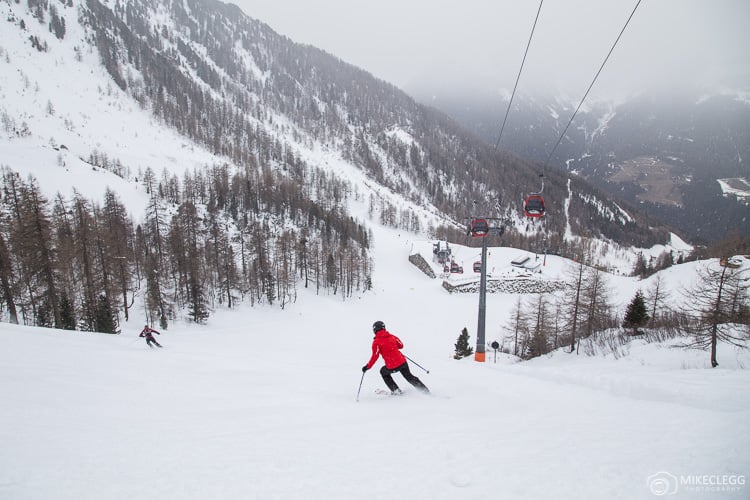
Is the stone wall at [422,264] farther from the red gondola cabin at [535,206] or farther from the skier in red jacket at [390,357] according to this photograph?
the skier in red jacket at [390,357]

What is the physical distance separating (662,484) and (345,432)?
155 inches

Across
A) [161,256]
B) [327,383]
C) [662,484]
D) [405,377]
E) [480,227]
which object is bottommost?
[327,383]

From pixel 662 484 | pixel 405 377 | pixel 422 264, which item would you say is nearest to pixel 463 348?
pixel 405 377

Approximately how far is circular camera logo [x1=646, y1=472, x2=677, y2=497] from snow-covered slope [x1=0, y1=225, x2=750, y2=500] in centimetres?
2

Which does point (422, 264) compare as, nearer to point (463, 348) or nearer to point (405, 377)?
point (463, 348)

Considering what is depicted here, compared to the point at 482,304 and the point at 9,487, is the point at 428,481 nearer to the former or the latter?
the point at 9,487

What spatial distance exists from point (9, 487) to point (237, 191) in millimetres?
91443

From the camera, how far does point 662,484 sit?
3.46 m

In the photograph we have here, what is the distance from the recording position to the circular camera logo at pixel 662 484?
3.34 metres

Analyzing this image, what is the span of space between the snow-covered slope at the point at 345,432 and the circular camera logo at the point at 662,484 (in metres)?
0.02

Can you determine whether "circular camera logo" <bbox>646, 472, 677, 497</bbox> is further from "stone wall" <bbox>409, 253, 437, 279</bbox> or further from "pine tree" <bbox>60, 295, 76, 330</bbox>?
"stone wall" <bbox>409, 253, 437, 279</bbox>

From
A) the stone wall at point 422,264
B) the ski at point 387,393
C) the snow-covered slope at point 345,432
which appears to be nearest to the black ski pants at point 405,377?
the ski at point 387,393

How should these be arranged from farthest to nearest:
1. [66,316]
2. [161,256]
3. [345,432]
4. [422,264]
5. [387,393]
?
[422,264] → [161,256] → [66,316] → [387,393] → [345,432]

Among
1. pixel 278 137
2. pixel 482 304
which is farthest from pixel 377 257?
pixel 278 137
